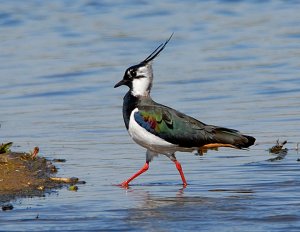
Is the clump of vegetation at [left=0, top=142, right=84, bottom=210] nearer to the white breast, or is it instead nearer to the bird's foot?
the bird's foot

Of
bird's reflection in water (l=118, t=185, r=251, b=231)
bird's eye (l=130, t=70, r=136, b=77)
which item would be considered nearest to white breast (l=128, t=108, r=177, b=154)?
bird's eye (l=130, t=70, r=136, b=77)

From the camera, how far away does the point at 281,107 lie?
14.9 m

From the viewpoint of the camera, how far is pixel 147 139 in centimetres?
1102

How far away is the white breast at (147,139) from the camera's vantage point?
1100 cm

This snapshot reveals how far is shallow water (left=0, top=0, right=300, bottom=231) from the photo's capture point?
31.2 ft

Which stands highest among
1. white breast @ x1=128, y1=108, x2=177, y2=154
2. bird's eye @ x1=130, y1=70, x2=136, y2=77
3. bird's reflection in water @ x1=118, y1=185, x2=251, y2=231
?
bird's eye @ x1=130, y1=70, x2=136, y2=77

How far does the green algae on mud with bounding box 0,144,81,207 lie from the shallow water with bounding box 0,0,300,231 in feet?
0.73

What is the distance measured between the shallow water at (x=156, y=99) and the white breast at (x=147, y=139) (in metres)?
0.36

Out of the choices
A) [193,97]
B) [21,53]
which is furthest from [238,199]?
[21,53]

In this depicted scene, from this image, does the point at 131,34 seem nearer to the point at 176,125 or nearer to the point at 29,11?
the point at 29,11

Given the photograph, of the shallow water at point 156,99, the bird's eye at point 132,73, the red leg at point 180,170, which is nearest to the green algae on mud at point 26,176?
the shallow water at point 156,99

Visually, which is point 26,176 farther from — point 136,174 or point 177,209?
point 177,209

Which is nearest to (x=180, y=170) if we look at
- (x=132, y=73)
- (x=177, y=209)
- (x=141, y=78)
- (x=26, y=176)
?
(x=141, y=78)

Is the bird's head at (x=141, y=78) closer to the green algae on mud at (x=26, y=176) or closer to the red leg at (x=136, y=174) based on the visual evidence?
the red leg at (x=136, y=174)
